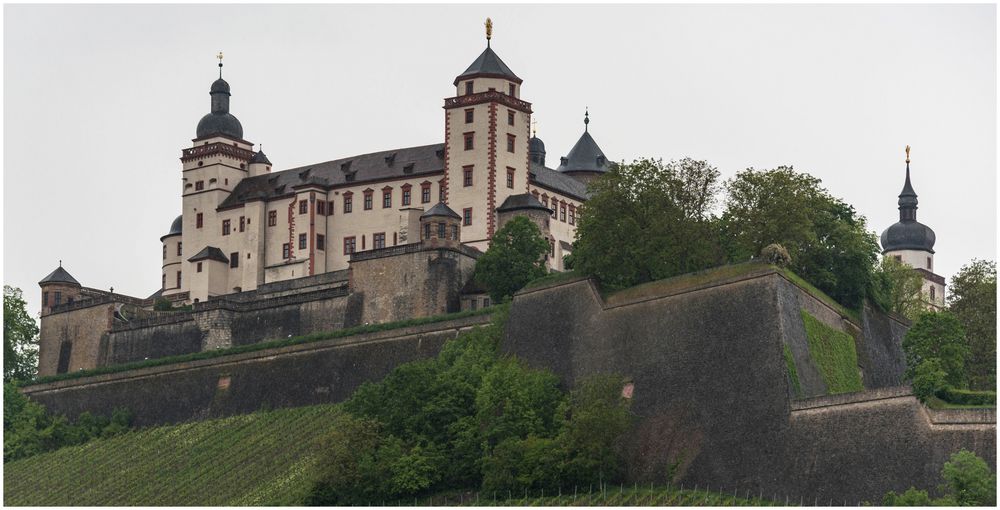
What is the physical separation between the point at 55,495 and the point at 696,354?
28.5m

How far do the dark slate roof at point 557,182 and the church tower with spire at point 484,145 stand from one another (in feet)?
6.99

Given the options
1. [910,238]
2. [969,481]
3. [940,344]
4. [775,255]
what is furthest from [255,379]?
[910,238]

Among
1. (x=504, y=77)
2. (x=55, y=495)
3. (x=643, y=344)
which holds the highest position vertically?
(x=504, y=77)

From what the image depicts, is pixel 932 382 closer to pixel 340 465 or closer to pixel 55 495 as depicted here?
pixel 340 465

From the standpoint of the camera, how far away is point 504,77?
104m

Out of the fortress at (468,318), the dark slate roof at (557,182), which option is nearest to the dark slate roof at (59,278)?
the fortress at (468,318)

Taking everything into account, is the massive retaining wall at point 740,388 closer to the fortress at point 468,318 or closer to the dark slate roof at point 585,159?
the fortress at point 468,318

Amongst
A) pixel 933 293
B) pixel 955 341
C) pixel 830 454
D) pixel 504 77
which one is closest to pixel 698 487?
pixel 830 454

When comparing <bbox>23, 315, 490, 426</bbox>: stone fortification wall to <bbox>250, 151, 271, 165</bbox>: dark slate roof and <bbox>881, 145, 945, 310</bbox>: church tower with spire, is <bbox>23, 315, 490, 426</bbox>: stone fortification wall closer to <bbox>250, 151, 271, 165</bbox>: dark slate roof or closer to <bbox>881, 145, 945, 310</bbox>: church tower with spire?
<bbox>250, 151, 271, 165</bbox>: dark slate roof

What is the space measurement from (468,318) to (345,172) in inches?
818

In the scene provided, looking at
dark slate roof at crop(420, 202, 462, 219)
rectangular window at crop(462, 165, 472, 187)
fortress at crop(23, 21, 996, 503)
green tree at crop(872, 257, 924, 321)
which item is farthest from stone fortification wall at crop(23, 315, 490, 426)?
green tree at crop(872, 257, 924, 321)

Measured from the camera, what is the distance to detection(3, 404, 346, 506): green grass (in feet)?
276

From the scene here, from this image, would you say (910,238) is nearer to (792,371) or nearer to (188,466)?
(188,466)

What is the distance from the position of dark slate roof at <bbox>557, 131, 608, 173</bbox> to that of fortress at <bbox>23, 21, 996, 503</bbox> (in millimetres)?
149
